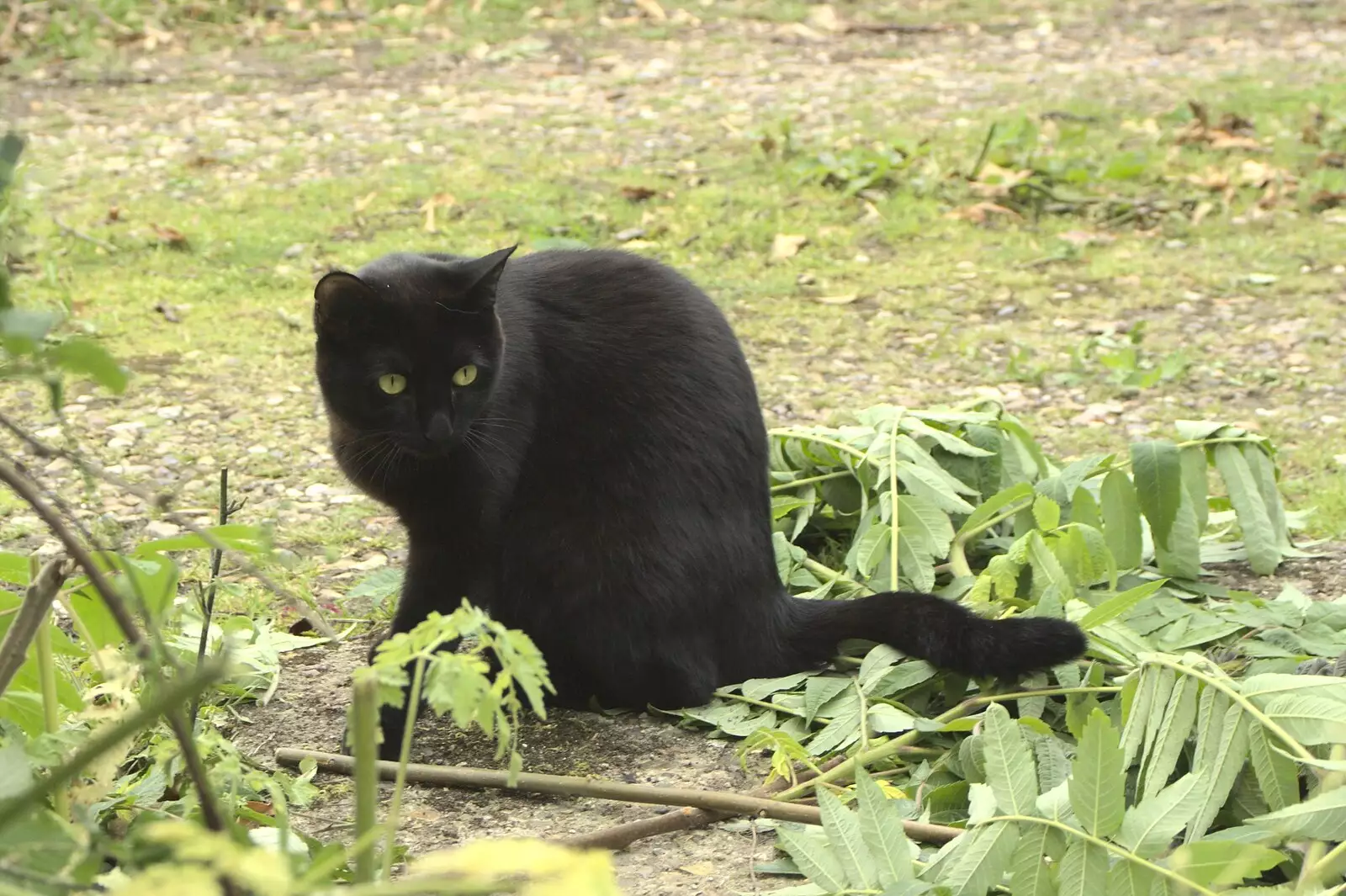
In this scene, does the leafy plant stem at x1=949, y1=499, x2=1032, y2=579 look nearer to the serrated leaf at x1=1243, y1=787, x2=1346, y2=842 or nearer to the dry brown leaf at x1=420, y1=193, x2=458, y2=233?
the serrated leaf at x1=1243, y1=787, x2=1346, y2=842

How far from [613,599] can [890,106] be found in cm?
551

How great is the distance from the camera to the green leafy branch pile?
168 cm

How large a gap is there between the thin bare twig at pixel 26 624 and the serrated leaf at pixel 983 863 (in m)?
1.10

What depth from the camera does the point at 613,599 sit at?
2484mm

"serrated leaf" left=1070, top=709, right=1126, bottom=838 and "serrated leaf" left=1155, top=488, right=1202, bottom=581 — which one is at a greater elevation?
"serrated leaf" left=1070, top=709, right=1126, bottom=838

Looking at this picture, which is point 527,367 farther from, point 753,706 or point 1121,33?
point 1121,33

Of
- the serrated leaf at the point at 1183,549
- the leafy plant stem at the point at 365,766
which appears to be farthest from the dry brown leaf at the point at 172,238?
the leafy plant stem at the point at 365,766

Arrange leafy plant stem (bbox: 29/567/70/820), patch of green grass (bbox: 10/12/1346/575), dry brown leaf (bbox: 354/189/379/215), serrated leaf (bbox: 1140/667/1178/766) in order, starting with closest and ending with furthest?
1. leafy plant stem (bbox: 29/567/70/820)
2. serrated leaf (bbox: 1140/667/1178/766)
3. patch of green grass (bbox: 10/12/1346/575)
4. dry brown leaf (bbox: 354/189/379/215)

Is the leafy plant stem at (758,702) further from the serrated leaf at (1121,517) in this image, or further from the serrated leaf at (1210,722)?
the serrated leaf at (1121,517)

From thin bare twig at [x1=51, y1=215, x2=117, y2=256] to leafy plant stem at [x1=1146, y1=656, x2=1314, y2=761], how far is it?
415cm

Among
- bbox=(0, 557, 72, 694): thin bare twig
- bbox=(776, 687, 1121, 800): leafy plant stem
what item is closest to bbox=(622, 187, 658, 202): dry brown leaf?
bbox=(776, 687, 1121, 800): leafy plant stem

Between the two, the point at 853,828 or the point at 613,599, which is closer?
the point at 853,828

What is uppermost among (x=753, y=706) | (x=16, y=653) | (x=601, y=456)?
(x=16, y=653)

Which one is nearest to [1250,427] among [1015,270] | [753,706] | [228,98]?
[1015,270]
